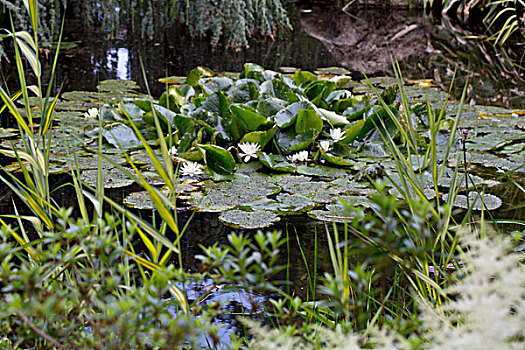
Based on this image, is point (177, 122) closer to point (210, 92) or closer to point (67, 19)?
point (210, 92)

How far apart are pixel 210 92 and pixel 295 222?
1.16m

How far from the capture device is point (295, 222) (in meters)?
2.12

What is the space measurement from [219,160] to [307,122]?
48 centimetres

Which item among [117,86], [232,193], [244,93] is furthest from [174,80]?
[232,193]

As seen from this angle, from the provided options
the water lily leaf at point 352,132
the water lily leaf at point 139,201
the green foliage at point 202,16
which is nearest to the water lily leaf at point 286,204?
the water lily leaf at point 139,201

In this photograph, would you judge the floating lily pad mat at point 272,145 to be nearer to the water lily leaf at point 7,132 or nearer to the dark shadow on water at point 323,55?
the water lily leaf at point 7,132

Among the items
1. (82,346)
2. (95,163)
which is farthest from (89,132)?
(82,346)

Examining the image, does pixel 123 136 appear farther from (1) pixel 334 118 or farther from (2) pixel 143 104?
(1) pixel 334 118

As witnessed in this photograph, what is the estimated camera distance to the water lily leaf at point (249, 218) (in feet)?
6.68

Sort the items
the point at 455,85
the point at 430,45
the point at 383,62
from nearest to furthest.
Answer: the point at 455,85
the point at 383,62
the point at 430,45

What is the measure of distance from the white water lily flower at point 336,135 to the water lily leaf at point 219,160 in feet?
1.83

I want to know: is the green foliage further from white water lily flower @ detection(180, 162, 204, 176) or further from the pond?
white water lily flower @ detection(180, 162, 204, 176)

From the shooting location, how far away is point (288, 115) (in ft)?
8.98

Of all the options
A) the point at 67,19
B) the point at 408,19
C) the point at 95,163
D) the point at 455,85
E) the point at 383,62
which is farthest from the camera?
the point at 408,19
